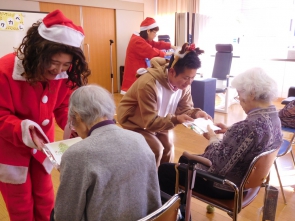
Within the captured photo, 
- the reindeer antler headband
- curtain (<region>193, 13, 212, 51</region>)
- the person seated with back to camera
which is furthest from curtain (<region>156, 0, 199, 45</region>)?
the reindeer antler headband

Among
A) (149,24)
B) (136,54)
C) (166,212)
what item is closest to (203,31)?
(149,24)

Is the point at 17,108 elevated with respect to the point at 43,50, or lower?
lower

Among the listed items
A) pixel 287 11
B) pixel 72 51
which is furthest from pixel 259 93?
pixel 287 11

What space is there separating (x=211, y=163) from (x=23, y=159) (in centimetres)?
96

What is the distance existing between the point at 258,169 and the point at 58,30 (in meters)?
1.12

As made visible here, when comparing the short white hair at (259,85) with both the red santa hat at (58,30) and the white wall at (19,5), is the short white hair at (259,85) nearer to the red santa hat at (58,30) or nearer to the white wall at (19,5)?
the red santa hat at (58,30)

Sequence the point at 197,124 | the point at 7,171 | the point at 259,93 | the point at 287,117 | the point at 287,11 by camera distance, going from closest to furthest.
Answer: the point at 7,171, the point at 259,93, the point at 197,124, the point at 287,117, the point at 287,11

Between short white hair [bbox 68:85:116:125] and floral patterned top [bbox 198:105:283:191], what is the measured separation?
27.4 inches

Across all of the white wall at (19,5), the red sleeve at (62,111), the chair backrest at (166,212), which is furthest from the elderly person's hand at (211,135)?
the white wall at (19,5)

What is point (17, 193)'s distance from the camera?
1.33m

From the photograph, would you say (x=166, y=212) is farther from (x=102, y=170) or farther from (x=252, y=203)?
(x=252, y=203)

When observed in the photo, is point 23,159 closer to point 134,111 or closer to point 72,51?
point 72,51

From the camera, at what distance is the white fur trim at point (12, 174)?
1.28 meters

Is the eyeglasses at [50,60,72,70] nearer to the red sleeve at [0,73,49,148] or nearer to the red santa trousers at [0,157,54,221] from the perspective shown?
the red sleeve at [0,73,49,148]
